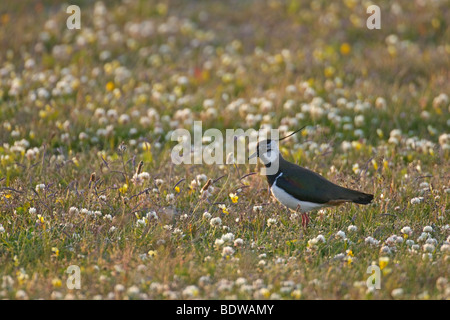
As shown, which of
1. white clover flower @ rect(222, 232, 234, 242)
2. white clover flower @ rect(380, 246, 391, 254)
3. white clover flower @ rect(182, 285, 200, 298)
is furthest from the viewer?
white clover flower @ rect(222, 232, 234, 242)

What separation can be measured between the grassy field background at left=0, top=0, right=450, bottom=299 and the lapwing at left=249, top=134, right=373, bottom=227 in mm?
265

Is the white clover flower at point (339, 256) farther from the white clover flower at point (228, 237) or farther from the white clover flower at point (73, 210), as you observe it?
the white clover flower at point (73, 210)

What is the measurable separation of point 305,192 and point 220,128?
354cm

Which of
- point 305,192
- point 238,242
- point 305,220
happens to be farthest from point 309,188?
point 238,242

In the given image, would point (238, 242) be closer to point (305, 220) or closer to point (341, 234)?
point (305, 220)

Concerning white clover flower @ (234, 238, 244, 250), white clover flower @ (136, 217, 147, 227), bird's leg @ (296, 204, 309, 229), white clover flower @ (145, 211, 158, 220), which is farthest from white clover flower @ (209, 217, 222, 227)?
bird's leg @ (296, 204, 309, 229)

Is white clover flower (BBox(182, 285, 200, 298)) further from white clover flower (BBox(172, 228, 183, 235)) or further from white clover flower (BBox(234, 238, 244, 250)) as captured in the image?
white clover flower (BBox(172, 228, 183, 235))

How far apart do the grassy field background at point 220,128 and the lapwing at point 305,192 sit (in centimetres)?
27

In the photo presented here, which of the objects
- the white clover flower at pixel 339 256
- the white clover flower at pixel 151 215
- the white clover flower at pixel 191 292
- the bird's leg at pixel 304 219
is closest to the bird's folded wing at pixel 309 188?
the bird's leg at pixel 304 219

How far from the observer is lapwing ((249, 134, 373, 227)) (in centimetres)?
651

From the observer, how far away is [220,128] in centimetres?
985
